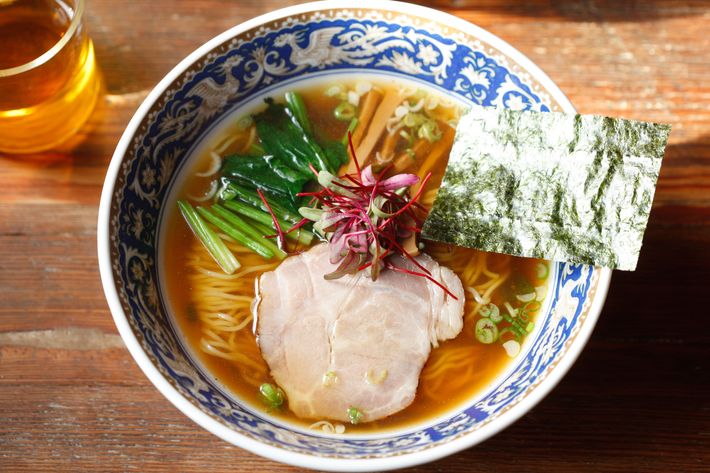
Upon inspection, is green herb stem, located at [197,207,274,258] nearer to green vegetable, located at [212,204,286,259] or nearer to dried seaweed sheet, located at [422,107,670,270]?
green vegetable, located at [212,204,286,259]

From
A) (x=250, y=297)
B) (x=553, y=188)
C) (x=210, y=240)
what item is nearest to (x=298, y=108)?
(x=210, y=240)

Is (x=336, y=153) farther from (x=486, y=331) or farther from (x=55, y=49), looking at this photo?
(x=55, y=49)

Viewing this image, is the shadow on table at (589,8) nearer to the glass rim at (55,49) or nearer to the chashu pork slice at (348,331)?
the chashu pork slice at (348,331)

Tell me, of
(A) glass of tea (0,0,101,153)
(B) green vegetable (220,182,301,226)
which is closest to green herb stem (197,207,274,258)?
(B) green vegetable (220,182,301,226)

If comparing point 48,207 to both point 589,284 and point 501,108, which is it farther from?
point 589,284

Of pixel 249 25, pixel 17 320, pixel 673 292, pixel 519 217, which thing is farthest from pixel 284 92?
pixel 673 292

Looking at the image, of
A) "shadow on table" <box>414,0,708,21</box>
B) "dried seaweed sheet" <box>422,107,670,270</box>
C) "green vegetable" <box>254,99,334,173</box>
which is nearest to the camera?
"dried seaweed sheet" <box>422,107,670,270</box>

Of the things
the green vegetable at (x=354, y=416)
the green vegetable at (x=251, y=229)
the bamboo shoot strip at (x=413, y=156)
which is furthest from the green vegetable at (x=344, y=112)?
the green vegetable at (x=354, y=416)
